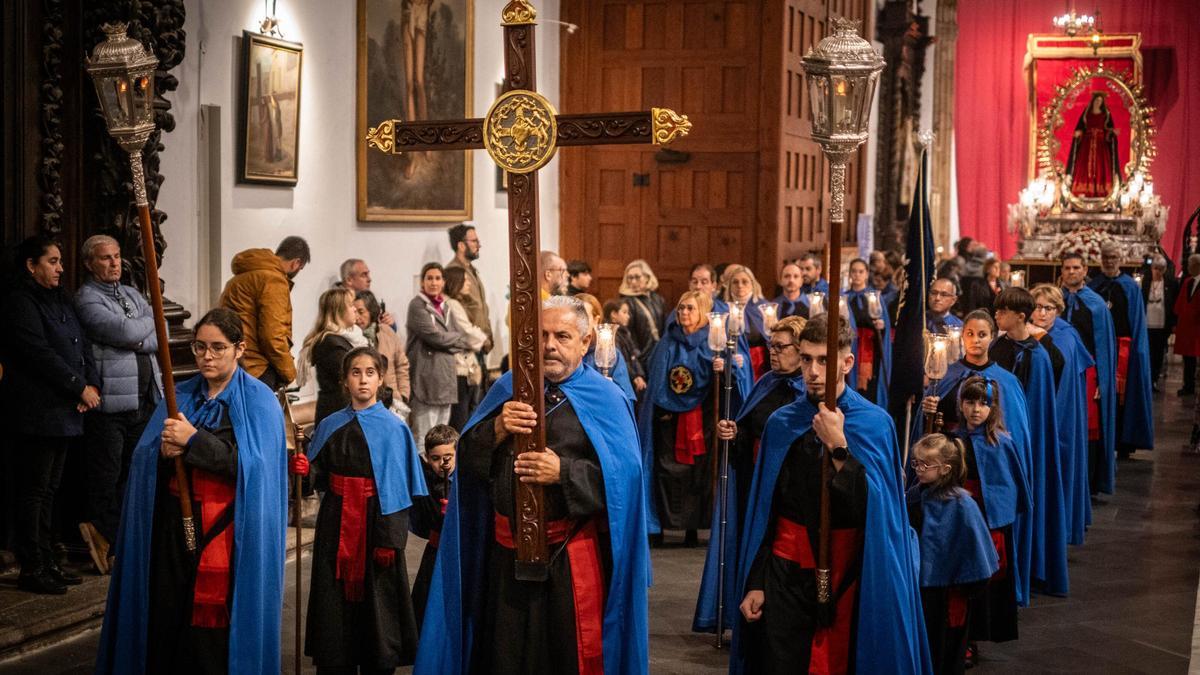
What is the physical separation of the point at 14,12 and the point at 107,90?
10.8 feet

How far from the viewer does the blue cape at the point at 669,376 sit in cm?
964

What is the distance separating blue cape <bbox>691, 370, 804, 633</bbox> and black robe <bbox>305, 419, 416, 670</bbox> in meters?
1.62

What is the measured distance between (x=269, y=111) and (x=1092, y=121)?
19.2 meters

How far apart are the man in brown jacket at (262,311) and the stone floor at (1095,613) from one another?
1303 mm

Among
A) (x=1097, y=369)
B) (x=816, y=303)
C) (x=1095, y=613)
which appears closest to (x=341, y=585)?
(x=1095, y=613)

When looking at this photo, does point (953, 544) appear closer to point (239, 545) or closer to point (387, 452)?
point (387, 452)

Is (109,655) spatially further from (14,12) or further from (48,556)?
(14,12)

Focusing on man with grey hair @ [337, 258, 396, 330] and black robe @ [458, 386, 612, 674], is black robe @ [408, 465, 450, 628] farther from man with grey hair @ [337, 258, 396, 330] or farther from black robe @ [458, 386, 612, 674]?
man with grey hair @ [337, 258, 396, 330]

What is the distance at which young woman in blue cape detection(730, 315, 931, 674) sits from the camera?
5.22 m

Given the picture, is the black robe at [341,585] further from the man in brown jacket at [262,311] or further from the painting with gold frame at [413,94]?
the painting with gold frame at [413,94]

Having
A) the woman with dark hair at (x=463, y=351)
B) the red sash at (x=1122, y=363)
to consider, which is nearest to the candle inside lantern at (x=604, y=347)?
the woman with dark hair at (x=463, y=351)

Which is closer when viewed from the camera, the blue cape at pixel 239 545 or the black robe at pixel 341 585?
the blue cape at pixel 239 545

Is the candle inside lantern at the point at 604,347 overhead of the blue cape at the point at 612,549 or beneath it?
overhead

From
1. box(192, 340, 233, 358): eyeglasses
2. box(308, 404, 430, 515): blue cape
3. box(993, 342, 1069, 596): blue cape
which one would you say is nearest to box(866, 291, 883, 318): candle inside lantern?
box(993, 342, 1069, 596): blue cape
